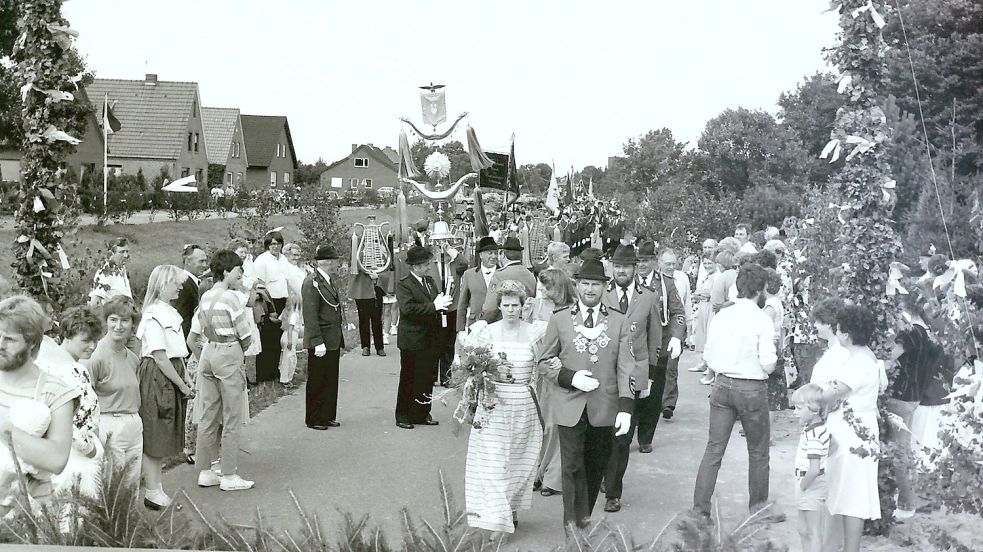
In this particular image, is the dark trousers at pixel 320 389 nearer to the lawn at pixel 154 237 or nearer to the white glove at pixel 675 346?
the white glove at pixel 675 346

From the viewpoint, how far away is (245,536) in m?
3.55

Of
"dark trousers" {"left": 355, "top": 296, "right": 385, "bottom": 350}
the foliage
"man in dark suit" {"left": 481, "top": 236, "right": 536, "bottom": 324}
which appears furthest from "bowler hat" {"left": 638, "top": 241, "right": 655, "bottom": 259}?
"dark trousers" {"left": 355, "top": 296, "right": 385, "bottom": 350}

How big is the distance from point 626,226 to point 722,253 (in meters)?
11.9

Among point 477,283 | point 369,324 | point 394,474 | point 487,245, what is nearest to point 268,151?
point 369,324

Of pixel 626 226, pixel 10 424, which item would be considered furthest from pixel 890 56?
pixel 626 226

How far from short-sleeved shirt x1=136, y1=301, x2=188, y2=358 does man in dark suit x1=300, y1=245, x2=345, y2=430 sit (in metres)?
2.50

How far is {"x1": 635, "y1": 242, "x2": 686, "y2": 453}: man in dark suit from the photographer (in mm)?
8773

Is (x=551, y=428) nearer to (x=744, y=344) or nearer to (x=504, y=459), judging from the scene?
(x=504, y=459)

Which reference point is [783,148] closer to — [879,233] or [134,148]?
[879,233]

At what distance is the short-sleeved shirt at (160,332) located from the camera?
6.73 meters

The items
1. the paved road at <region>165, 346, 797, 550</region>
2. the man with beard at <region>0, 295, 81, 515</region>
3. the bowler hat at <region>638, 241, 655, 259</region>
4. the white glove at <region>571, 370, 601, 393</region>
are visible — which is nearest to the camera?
the man with beard at <region>0, 295, 81, 515</region>

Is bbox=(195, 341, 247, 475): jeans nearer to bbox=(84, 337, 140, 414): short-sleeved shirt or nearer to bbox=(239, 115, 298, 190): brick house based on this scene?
bbox=(84, 337, 140, 414): short-sleeved shirt

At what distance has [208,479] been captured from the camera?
24.1 feet

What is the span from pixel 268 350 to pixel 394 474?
4.52 m
